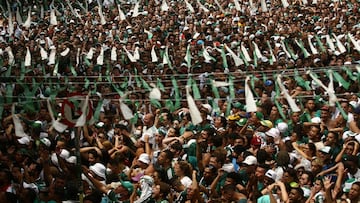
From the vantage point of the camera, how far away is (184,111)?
9086 mm

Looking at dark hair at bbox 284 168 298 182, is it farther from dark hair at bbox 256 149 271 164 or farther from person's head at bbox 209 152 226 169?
person's head at bbox 209 152 226 169

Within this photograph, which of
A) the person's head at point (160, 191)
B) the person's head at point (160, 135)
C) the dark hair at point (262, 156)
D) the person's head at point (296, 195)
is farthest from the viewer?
the person's head at point (160, 135)

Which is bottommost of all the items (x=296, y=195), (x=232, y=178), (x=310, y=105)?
(x=296, y=195)

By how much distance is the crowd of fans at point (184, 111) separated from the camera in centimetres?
664

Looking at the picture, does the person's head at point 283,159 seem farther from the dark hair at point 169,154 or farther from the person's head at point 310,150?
the dark hair at point 169,154

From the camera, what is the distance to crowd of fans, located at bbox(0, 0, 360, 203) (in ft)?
21.8

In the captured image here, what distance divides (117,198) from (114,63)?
17.6 ft

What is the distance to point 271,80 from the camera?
9914mm

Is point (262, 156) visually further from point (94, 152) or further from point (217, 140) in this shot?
point (94, 152)

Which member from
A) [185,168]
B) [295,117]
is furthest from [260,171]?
[295,117]

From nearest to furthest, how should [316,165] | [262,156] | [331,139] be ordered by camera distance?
[316,165]
[262,156]
[331,139]

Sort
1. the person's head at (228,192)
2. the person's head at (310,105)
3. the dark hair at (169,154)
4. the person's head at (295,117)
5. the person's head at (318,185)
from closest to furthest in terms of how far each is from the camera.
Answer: the person's head at (318,185), the person's head at (228,192), the dark hair at (169,154), the person's head at (295,117), the person's head at (310,105)

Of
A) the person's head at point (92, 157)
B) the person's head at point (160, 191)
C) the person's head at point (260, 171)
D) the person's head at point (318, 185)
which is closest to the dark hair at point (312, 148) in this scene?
the person's head at point (260, 171)

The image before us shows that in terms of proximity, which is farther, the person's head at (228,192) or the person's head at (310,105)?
the person's head at (310,105)
